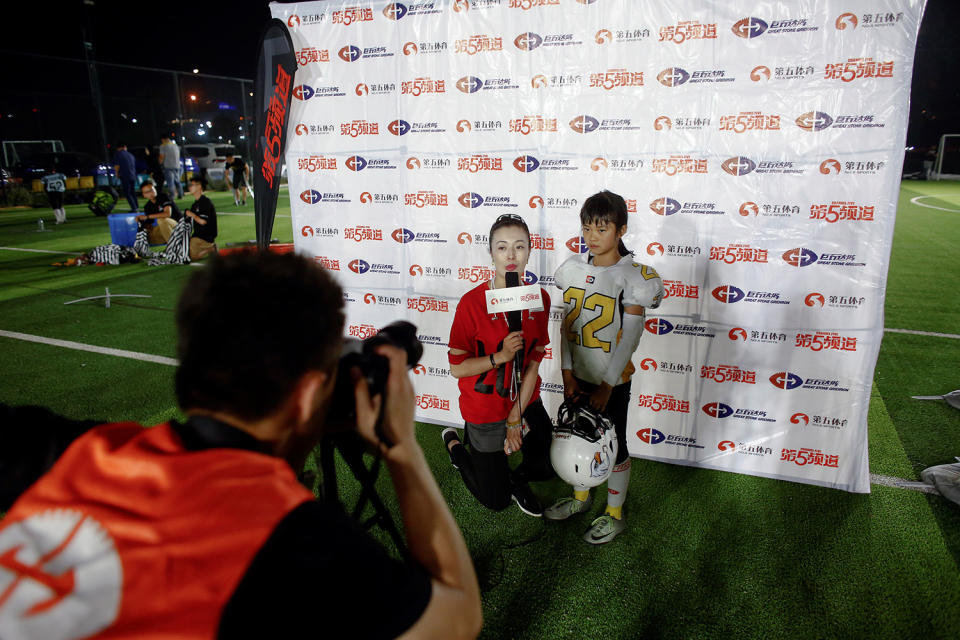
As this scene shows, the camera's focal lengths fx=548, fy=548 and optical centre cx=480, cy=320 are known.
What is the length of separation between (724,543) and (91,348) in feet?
20.1

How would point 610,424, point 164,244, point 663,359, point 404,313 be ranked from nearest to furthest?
point 610,424
point 663,359
point 404,313
point 164,244

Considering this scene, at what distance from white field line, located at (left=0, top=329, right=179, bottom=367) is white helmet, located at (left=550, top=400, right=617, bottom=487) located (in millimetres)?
4364

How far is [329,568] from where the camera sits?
807 mm

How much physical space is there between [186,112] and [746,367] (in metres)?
29.3

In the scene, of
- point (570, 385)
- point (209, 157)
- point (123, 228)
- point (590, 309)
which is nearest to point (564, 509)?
point (570, 385)

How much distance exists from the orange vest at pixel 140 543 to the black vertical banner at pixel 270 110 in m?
3.79

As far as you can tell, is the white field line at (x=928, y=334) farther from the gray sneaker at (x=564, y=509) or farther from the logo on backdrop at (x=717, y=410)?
the gray sneaker at (x=564, y=509)

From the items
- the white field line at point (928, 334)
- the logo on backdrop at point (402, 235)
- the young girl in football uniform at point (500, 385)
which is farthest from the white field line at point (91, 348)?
the white field line at point (928, 334)

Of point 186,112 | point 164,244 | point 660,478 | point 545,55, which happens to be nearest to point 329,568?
point 660,478

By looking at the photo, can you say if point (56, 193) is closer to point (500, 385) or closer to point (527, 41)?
point (527, 41)

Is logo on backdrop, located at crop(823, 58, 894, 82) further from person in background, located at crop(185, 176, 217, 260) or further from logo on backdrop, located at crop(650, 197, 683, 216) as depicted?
person in background, located at crop(185, 176, 217, 260)

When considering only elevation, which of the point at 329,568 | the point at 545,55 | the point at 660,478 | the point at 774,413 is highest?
the point at 545,55

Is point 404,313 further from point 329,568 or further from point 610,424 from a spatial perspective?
point 329,568

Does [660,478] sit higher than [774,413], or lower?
lower
